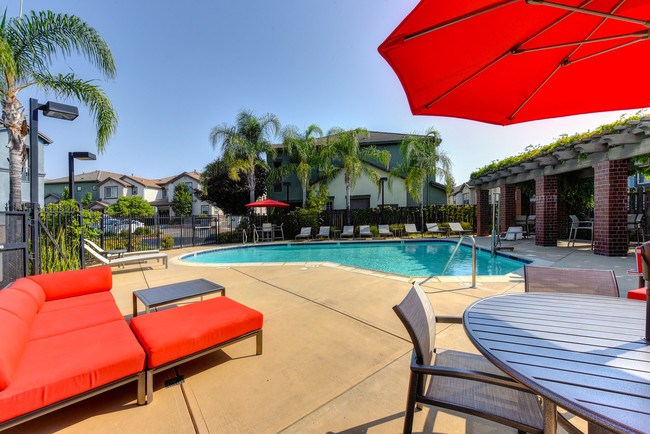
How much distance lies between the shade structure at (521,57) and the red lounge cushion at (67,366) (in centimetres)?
287

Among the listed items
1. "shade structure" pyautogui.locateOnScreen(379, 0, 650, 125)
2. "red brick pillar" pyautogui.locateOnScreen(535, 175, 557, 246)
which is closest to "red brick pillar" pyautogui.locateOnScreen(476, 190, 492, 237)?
"red brick pillar" pyautogui.locateOnScreen(535, 175, 557, 246)

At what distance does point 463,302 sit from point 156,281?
5.38 metres

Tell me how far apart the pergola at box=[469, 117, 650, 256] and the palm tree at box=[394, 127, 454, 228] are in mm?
4249

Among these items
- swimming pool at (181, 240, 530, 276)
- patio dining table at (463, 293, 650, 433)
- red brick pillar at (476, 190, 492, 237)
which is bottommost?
swimming pool at (181, 240, 530, 276)

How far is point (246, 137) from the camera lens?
16.1 meters

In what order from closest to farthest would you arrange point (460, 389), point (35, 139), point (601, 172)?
point (460, 389), point (35, 139), point (601, 172)

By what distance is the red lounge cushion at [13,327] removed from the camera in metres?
1.49

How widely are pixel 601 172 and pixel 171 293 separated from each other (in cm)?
1010

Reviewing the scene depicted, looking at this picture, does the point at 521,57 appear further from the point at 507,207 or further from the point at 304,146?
the point at 304,146

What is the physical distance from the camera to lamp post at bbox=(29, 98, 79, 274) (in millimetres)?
4656

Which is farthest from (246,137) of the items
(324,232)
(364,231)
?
(364,231)

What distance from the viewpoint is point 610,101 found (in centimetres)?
282

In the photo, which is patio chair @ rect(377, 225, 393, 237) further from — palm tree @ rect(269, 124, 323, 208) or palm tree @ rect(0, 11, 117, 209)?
palm tree @ rect(0, 11, 117, 209)

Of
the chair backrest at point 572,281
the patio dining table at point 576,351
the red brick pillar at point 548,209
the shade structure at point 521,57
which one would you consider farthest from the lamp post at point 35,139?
the red brick pillar at point 548,209
